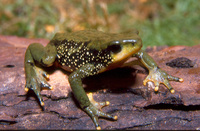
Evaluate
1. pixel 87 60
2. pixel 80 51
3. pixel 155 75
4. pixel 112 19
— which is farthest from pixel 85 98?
pixel 112 19

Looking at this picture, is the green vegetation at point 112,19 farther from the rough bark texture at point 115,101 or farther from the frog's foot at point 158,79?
the rough bark texture at point 115,101

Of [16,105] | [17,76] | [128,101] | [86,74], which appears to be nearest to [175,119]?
[128,101]

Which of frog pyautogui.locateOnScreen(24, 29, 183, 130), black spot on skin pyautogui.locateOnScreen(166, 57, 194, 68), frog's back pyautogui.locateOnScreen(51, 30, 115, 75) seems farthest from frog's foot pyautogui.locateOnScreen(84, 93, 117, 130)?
black spot on skin pyautogui.locateOnScreen(166, 57, 194, 68)

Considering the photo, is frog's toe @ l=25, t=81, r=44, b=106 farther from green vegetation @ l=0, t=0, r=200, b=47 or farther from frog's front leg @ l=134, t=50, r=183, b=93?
green vegetation @ l=0, t=0, r=200, b=47

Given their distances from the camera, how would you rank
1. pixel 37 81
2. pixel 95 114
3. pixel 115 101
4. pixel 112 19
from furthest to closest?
pixel 112 19, pixel 37 81, pixel 115 101, pixel 95 114

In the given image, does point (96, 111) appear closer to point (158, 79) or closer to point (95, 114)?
point (95, 114)

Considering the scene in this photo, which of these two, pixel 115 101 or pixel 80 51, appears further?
pixel 80 51
